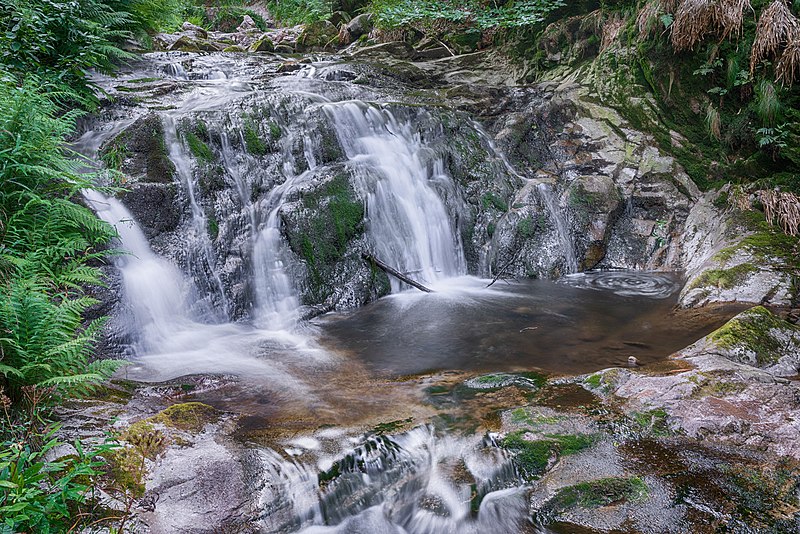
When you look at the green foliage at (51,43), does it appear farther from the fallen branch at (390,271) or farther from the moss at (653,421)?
the moss at (653,421)

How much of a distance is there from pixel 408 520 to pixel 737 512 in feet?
5.63

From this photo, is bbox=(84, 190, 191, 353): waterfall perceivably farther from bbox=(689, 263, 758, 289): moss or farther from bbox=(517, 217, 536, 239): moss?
bbox=(689, 263, 758, 289): moss

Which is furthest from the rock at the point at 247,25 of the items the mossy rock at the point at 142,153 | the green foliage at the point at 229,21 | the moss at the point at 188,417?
the moss at the point at 188,417

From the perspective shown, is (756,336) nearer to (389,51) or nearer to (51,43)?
(51,43)

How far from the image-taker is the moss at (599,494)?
2682 millimetres

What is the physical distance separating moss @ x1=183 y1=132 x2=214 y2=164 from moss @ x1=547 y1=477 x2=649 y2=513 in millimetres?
5988

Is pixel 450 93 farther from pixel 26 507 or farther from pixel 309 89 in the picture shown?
pixel 26 507

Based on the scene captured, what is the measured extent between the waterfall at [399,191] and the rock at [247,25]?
13.8m

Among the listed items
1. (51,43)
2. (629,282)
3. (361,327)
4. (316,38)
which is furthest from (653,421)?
(316,38)

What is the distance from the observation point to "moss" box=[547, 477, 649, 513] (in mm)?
2682

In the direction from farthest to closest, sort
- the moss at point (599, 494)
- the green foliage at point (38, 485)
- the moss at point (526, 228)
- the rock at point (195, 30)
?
the rock at point (195, 30) → the moss at point (526, 228) → the moss at point (599, 494) → the green foliage at point (38, 485)

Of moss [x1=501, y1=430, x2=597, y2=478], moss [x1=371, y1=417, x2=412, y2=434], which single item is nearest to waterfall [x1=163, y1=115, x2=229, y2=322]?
moss [x1=371, y1=417, x2=412, y2=434]

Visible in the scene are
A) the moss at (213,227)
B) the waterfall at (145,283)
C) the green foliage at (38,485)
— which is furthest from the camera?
the moss at (213,227)

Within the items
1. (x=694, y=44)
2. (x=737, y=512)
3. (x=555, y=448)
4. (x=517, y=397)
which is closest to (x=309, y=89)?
(x=694, y=44)
